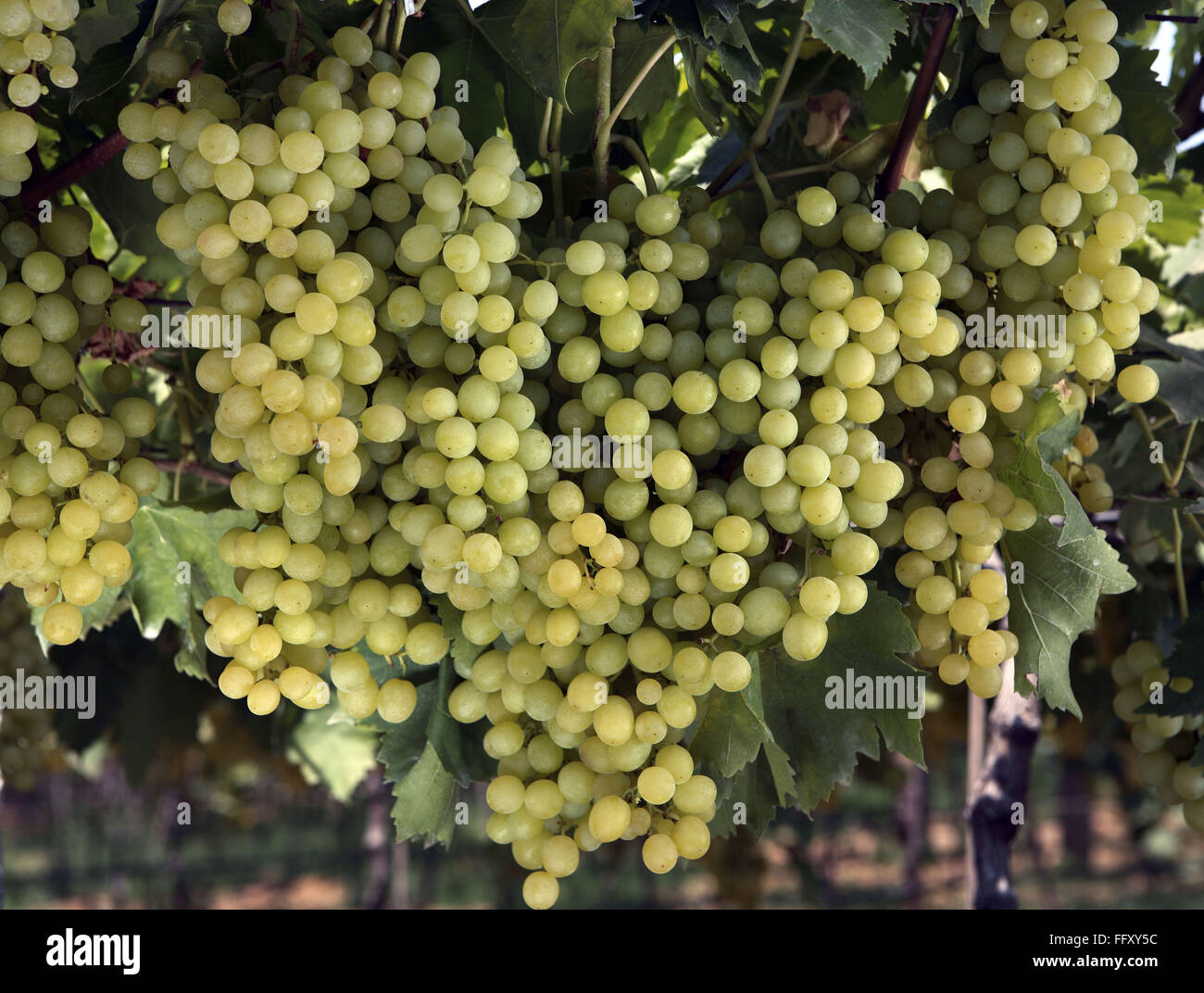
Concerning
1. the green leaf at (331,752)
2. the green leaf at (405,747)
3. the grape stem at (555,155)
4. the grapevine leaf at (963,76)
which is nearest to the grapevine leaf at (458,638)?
the green leaf at (405,747)

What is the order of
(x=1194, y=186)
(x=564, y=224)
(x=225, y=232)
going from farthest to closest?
(x=1194, y=186)
(x=564, y=224)
(x=225, y=232)

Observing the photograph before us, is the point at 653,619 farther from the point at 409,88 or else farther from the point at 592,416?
the point at 409,88

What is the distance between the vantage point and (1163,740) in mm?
1015

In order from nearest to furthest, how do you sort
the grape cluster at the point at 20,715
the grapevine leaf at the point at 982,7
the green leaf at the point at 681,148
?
the grapevine leaf at the point at 982,7 → the green leaf at the point at 681,148 → the grape cluster at the point at 20,715

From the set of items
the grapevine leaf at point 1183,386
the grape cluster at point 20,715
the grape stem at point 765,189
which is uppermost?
the grape stem at point 765,189

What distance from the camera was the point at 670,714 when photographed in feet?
2.21

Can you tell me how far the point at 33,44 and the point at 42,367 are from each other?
20cm

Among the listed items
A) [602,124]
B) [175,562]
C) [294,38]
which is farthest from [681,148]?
[175,562]

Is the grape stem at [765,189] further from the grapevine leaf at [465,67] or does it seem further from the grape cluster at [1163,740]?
the grape cluster at [1163,740]

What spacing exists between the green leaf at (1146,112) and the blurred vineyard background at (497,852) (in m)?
1.87

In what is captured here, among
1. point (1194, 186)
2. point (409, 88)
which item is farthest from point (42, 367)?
point (1194, 186)

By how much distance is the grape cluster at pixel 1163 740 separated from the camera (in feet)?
3.26

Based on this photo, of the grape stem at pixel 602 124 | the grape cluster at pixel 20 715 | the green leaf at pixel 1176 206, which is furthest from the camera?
the grape cluster at pixel 20 715

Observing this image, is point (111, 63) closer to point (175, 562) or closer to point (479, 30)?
point (479, 30)
